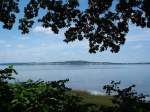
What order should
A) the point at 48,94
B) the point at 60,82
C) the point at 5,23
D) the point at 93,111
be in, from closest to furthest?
the point at 93,111 → the point at 48,94 → the point at 60,82 → the point at 5,23

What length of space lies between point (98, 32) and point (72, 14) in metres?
1.60

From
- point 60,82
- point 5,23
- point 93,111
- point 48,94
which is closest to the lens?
point 93,111

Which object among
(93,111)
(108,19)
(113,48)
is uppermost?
(108,19)

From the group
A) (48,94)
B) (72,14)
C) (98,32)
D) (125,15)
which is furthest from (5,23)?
(48,94)

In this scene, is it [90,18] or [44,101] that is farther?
[90,18]

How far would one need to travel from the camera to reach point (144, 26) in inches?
715

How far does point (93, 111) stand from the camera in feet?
25.7

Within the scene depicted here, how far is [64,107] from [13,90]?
1.54 m

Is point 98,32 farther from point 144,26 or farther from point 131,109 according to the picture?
point 131,109

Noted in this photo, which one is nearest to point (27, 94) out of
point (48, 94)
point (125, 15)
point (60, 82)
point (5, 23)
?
point (48, 94)

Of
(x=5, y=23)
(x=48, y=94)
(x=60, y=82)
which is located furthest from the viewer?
(x=5, y=23)

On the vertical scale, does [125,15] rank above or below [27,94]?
above

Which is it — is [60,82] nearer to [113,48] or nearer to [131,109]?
[131,109]

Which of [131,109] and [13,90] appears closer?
[131,109]
